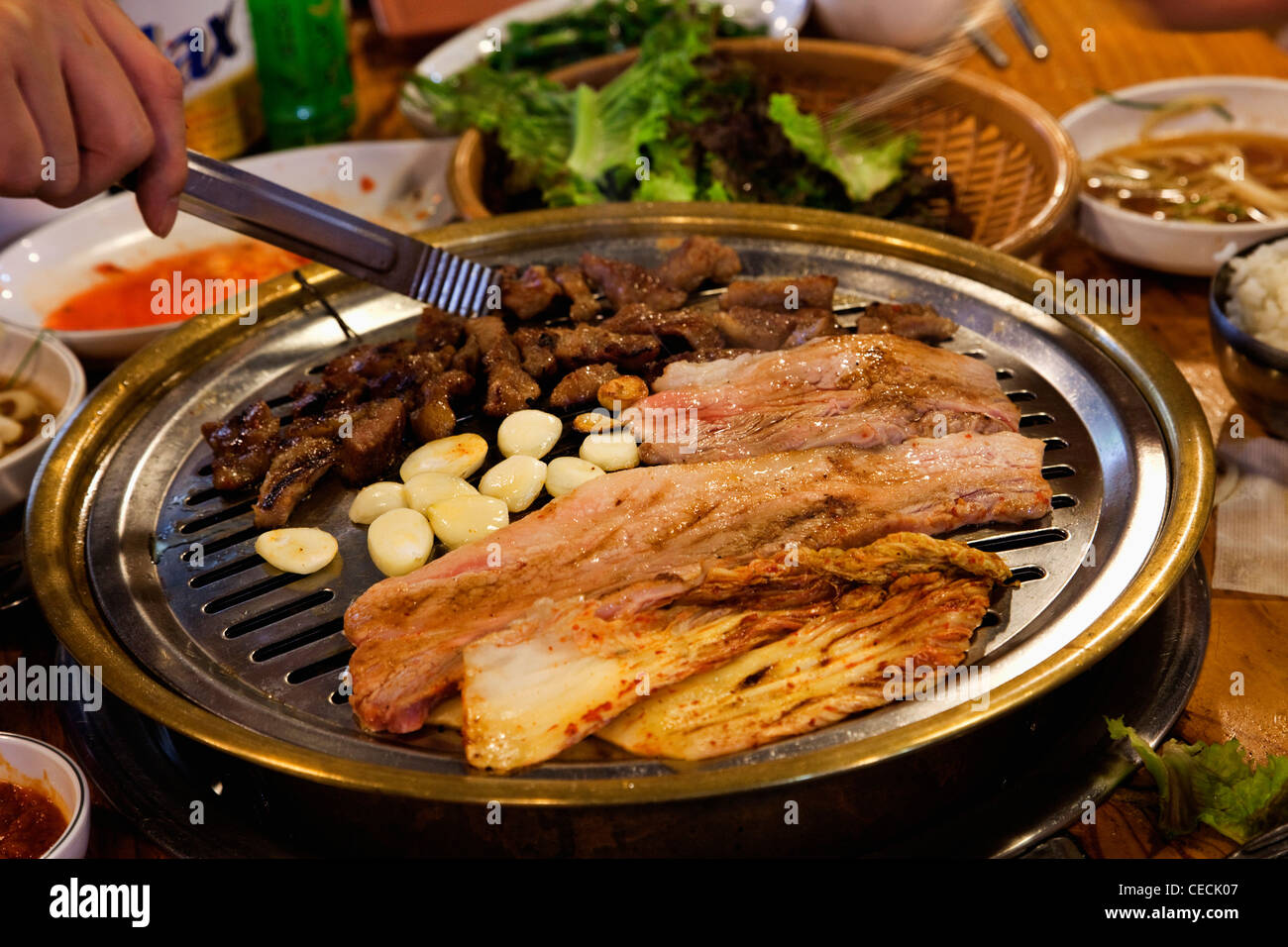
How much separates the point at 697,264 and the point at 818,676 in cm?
175

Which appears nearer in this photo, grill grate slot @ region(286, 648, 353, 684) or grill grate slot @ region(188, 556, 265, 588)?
grill grate slot @ region(286, 648, 353, 684)

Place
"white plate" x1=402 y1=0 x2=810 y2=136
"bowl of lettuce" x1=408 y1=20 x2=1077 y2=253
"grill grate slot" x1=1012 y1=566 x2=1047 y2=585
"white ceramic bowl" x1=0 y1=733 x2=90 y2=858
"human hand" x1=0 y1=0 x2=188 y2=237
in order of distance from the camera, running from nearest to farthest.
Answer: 1. "white ceramic bowl" x1=0 y1=733 x2=90 y2=858
2. "human hand" x1=0 y1=0 x2=188 y2=237
3. "grill grate slot" x1=1012 y1=566 x2=1047 y2=585
4. "bowl of lettuce" x1=408 y1=20 x2=1077 y2=253
5. "white plate" x1=402 y1=0 x2=810 y2=136

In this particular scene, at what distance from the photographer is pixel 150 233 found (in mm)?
5059

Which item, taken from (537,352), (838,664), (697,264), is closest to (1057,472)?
(838,664)

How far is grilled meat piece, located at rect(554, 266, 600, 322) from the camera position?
365 centimetres

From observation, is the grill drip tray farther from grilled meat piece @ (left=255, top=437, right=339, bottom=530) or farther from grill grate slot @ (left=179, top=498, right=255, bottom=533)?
grilled meat piece @ (left=255, top=437, right=339, bottom=530)

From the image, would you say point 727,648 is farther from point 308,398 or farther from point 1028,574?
point 308,398

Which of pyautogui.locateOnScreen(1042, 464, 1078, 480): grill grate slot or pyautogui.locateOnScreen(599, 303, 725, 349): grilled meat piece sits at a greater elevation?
pyautogui.locateOnScreen(599, 303, 725, 349): grilled meat piece

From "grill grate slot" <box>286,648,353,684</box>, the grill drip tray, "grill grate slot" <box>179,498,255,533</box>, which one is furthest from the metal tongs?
the grill drip tray

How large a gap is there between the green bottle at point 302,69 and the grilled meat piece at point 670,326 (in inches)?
128

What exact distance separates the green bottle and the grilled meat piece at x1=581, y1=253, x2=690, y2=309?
9.64ft

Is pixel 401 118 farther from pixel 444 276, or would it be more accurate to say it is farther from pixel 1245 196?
pixel 1245 196

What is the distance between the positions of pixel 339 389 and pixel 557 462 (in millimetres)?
809

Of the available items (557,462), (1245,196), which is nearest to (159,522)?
(557,462)
